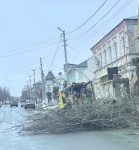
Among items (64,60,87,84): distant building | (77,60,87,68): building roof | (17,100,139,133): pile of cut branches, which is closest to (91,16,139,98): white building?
(17,100,139,133): pile of cut branches

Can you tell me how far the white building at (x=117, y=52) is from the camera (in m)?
34.2

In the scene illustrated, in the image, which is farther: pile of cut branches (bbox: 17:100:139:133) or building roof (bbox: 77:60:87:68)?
building roof (bbox: 77:60:87:68)

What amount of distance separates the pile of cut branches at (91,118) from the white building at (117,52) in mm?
7282

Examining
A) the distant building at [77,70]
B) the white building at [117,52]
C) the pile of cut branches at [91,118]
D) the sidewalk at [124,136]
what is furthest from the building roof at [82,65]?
the sidewalk at [124,136]

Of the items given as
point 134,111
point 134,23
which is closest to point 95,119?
point 134,111

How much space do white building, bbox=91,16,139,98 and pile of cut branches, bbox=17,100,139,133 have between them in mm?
7282

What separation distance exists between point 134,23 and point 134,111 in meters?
16.1

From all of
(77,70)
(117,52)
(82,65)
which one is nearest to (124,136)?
(117,52)

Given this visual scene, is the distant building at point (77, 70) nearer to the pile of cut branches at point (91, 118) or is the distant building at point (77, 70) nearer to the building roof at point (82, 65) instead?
the building roof at point (82, 65)

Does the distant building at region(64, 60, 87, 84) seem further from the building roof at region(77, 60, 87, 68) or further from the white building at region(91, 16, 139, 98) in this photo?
the white building at region(91, 16, 139, 98)

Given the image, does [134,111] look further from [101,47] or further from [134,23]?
[101,47]

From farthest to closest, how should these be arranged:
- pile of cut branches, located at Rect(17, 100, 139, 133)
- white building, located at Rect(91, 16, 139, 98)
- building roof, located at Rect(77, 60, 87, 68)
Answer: building roof, located at Rect(77, 60, 87, 68)
white building, located at Rect(91, 16, 139, 98)
pile of cut branches, located at Rect(17, 100, 139, 133)

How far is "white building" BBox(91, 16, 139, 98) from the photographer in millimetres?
34188

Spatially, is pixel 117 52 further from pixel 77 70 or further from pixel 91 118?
pixel 77 70
